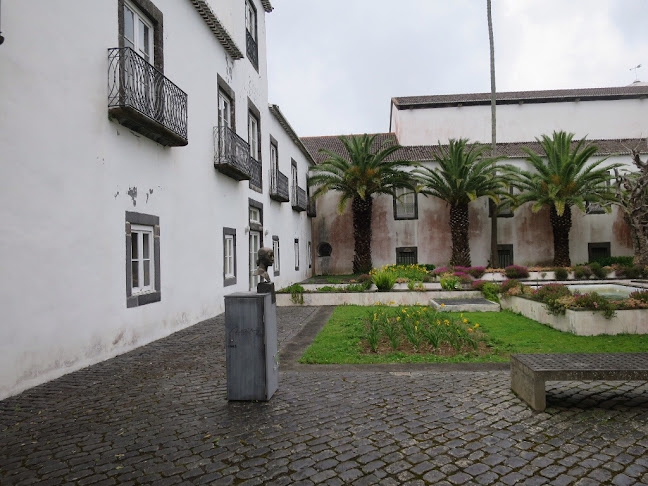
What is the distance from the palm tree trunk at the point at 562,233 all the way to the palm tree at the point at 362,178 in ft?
22.6

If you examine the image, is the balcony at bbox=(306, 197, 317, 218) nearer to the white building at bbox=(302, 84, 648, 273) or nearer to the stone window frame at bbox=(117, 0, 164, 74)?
the white building at bbox=(302, 84, 648, 273)

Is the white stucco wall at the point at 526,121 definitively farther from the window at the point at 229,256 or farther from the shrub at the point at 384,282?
the window at the point at 229,256

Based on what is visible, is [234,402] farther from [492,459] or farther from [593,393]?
[593,393]

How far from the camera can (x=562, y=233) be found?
2291cm

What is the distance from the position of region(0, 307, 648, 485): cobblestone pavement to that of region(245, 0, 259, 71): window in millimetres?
11428

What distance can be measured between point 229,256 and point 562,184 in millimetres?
16040

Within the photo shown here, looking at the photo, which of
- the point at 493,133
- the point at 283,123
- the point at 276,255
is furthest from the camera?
the point at 493,133

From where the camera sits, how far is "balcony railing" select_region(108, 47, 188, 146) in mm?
6945

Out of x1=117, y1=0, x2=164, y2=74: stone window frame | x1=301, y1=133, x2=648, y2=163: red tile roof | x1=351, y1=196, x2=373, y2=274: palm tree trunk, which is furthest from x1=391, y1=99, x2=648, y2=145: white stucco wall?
x1=117, y1=0, x2=164, y2=74: stone window frame

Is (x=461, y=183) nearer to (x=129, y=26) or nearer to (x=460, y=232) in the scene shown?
(x=460, y=232)

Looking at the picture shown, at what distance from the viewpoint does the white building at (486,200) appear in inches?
989

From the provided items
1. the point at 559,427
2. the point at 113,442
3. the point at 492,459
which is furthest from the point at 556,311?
the point at 113,442

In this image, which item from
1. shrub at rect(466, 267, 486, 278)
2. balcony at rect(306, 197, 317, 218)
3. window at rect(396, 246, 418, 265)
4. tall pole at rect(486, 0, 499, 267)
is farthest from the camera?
window at rect(396, 246, 418, 265)

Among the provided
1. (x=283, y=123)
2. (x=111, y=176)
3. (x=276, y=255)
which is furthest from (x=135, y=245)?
(x=283, y=123)
